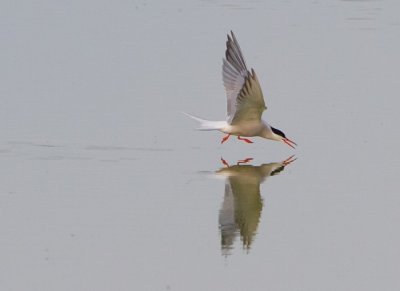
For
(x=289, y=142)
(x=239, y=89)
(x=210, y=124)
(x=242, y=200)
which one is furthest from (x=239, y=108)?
(x=242, y=200)

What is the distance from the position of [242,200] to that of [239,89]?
1393 mm

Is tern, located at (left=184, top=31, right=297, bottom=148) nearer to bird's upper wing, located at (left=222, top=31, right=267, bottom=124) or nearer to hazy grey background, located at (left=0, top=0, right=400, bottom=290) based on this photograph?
bird's upper wing, located at (left=222, top=31, right=267, bottom=124)

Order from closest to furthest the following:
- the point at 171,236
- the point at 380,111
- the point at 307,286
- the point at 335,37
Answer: the point at 307,286 < the point at 171,236 < the point at 380,111 < the point at 335,37

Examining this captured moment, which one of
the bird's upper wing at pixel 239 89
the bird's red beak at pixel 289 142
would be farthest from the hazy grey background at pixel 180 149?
the bird's upper wing at pixel 239 89

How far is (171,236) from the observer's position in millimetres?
7176

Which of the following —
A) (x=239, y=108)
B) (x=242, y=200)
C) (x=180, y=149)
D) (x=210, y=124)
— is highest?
(x=239, y=108)

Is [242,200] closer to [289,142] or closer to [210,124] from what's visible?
[210,124]

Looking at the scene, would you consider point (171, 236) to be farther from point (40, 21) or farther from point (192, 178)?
point (40, 21)

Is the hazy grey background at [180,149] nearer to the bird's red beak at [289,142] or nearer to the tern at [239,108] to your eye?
the bird's red beak at [289,142]

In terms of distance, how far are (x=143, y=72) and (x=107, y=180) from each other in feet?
11.9

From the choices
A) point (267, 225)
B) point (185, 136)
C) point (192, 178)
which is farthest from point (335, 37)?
point (267, 225)

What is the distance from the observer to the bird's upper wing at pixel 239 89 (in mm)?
9102

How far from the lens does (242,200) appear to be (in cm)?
815

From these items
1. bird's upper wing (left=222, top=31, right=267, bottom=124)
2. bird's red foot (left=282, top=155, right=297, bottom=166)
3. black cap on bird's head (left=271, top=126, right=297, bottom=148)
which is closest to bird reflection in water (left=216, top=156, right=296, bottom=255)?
bird's red foot (left=282, top=155, right=297, bottom=166)
